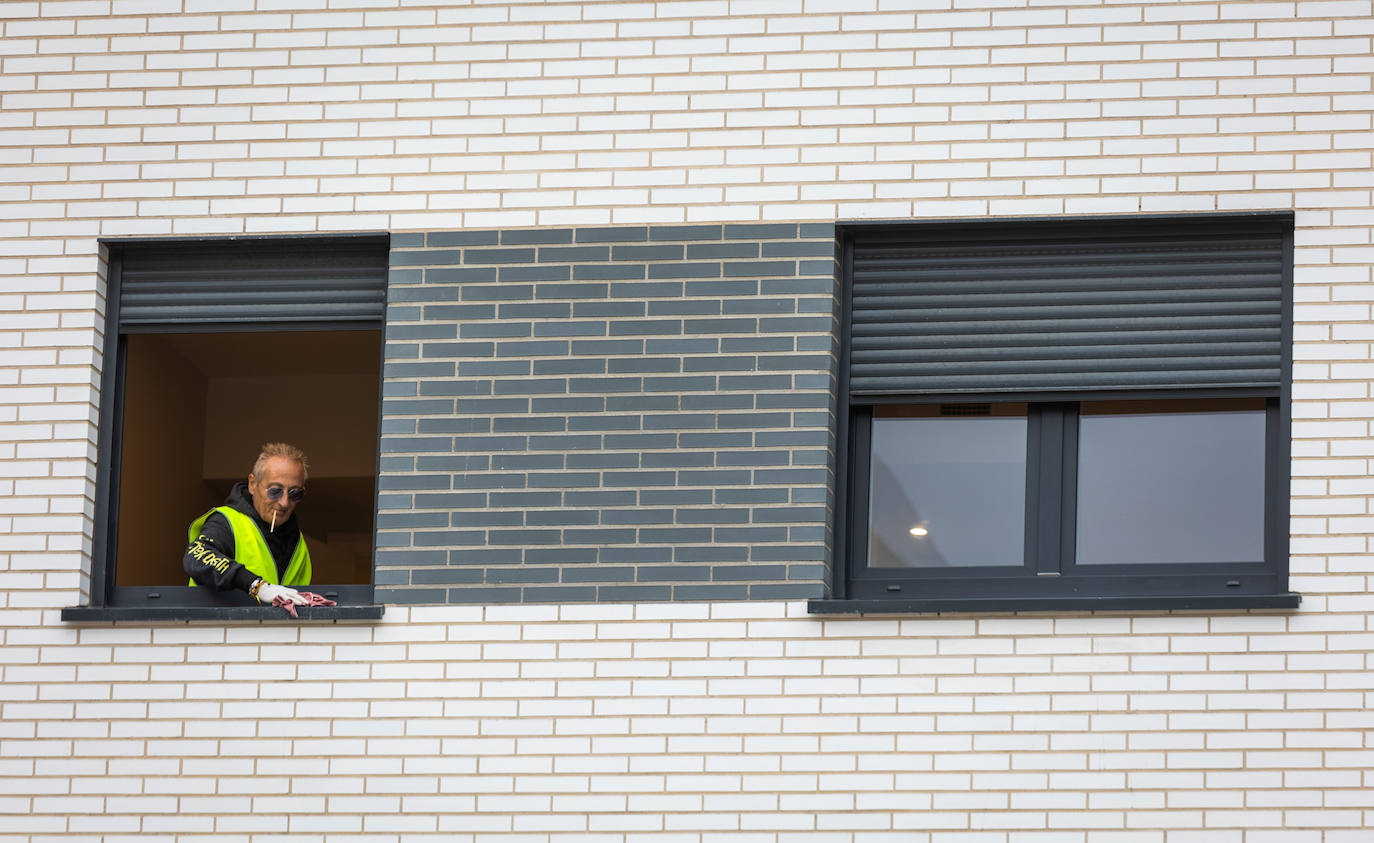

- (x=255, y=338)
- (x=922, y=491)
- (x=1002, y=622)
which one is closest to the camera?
(x=1002, y=622)

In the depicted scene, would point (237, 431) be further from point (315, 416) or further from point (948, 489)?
point (948, 489)

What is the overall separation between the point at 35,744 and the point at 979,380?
4.63 m

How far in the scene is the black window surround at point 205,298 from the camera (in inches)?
378

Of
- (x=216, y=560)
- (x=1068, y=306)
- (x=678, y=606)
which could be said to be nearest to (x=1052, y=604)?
(x=1068, y=306)

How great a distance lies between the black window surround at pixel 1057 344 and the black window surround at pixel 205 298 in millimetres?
2386

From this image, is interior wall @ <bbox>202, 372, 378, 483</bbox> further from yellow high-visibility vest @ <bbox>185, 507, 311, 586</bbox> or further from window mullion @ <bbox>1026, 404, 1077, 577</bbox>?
window mullion @ <bbox>1026, 404, 1077, 577</bbox>

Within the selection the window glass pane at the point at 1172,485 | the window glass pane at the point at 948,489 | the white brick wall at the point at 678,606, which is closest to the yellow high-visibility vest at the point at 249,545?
the white brick wall at the point at 678,606

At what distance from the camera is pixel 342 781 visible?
8953 mm

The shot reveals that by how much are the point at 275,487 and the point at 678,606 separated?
2.20 m

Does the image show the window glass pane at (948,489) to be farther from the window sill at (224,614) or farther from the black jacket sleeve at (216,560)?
the black jacket sleeve at (216,560)

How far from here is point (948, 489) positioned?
9.27 m

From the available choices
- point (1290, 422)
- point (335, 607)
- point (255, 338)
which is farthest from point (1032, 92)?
point (255, 338)

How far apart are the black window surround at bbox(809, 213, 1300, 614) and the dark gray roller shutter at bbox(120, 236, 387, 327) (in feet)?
7.70

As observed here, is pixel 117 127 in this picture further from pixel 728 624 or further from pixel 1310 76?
pixel 1310 76
